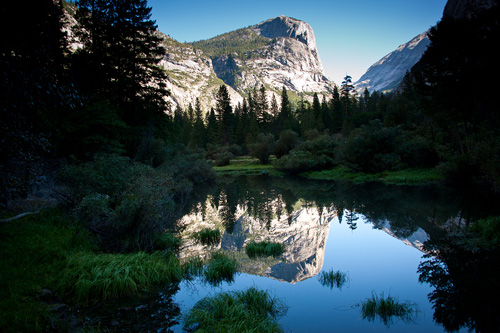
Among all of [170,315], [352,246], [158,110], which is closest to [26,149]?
[170,315]

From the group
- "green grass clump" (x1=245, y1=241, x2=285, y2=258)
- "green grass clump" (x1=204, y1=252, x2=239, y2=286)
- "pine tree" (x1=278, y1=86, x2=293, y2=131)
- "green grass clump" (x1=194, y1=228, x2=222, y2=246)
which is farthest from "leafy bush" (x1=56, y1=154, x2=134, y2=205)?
"pine tree" (x1=278, y1=86, x2=293, y2=131)

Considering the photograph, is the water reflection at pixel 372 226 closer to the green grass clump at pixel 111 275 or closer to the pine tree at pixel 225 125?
the green grass clump at pixel 111 275

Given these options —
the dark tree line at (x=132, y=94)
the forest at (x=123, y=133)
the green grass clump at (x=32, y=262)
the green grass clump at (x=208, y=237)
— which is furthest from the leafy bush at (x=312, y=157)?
the green grass clump at (x=32, y=262)

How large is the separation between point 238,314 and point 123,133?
64.4ft

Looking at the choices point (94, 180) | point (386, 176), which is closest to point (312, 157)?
point (386, 176)

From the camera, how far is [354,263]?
388 inches

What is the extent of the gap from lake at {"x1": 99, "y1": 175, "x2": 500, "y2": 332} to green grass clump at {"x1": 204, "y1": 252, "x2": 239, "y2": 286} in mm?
265

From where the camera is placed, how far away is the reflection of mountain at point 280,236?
916 cm

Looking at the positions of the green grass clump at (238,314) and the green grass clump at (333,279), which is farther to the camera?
the green grass clump at (333,279)

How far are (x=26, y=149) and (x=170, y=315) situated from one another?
5.12m

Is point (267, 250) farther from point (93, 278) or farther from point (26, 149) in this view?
point (26, 149)

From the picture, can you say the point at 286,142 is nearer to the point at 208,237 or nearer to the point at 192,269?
the point at 208,237

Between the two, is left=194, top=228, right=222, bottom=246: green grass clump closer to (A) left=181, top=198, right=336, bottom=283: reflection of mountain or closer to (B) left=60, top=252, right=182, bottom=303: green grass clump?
(A) left=181, top=198, right=336, bottom=283: reflection of mountain

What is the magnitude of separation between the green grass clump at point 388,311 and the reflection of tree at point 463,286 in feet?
1.72
